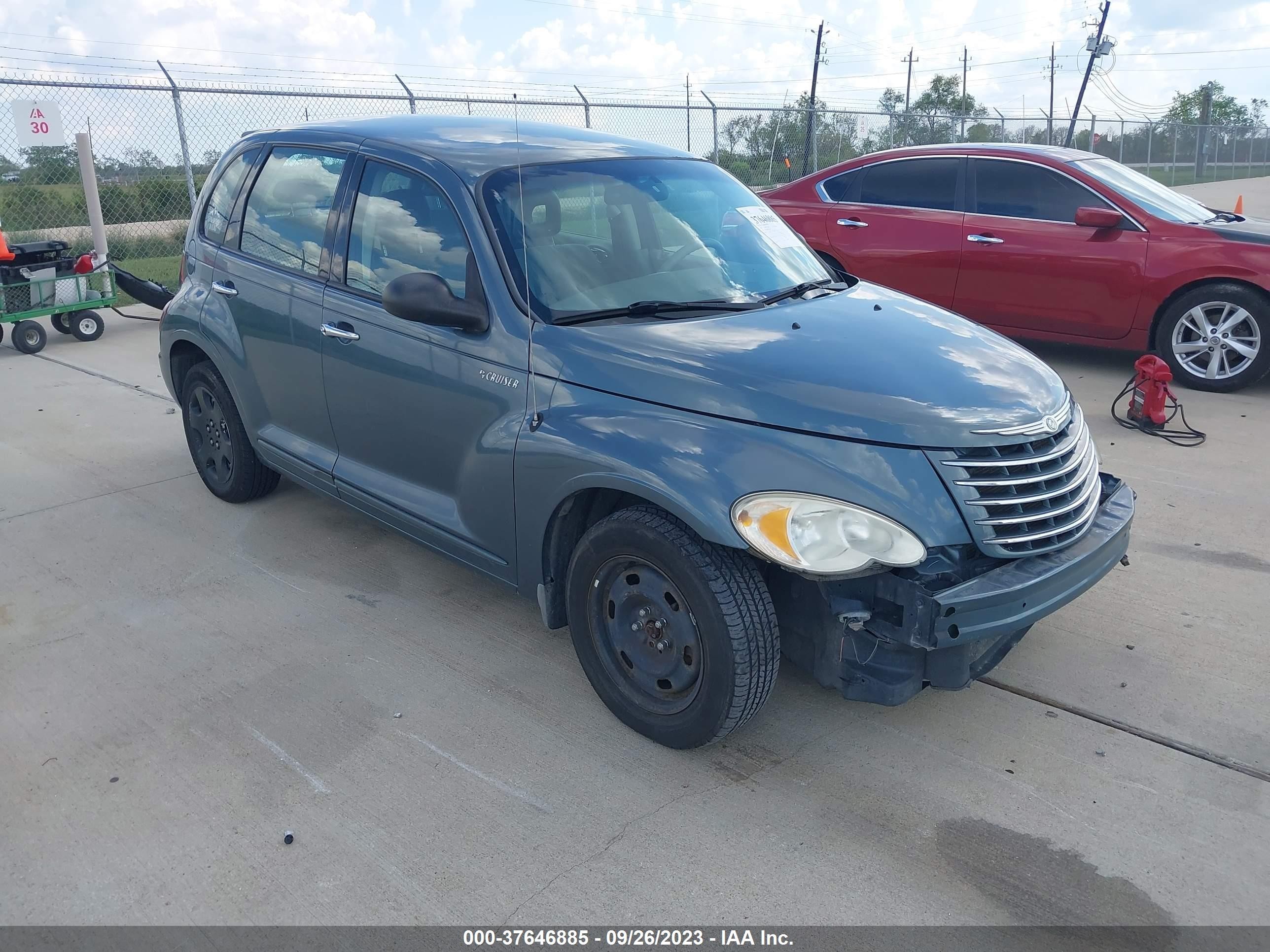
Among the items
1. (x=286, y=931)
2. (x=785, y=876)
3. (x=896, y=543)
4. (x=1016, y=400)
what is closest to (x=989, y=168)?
(x=1016, y=400)

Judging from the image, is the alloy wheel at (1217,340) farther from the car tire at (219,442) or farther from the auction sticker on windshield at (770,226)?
the car tire at (219,442)

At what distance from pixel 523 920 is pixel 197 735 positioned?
1432 mm

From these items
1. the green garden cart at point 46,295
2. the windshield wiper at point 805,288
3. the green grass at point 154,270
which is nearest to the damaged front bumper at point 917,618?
the windshield wiper at point 805,288

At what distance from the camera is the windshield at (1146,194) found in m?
7.40

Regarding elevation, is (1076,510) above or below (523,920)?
above

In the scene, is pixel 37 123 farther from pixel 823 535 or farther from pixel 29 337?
pixel 823 535

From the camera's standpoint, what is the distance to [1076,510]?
126 inches

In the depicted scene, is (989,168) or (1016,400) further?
(989,168)

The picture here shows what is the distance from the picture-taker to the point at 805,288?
13.0 feet

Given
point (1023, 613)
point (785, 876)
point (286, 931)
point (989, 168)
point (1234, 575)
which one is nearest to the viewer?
point (286, 931)

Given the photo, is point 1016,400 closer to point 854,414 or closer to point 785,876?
point 854,414

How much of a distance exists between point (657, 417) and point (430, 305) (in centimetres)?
91

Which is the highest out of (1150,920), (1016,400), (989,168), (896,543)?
(989,168)

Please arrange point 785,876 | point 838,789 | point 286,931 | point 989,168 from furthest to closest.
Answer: point 989,168 < point 838,789 < point 785,876 < point 286,931
